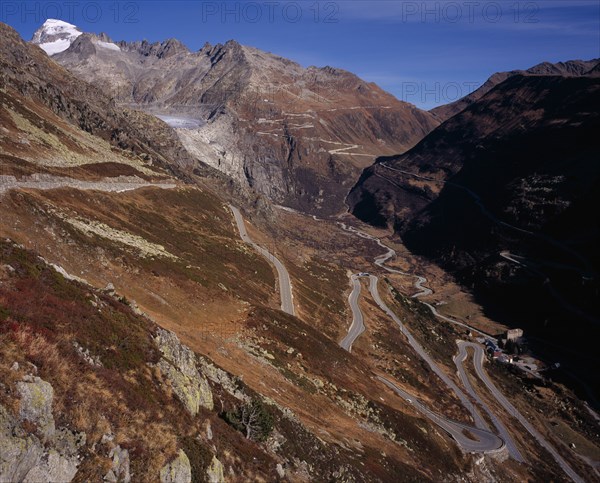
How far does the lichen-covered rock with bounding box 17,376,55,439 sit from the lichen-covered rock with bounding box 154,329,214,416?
305 inches

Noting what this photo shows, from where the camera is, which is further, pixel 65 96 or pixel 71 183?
pixel 65 96

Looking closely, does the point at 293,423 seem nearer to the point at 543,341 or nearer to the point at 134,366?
the point at 134,366

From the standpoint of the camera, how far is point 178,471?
685 inches

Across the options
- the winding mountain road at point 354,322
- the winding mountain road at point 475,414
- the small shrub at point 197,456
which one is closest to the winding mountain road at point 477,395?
the winding mountain road at point 475,414

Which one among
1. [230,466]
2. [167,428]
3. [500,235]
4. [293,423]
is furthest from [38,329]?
[500,235]

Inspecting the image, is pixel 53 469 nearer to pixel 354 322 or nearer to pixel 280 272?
pixel 280 272

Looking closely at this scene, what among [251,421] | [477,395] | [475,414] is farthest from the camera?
[477,395]

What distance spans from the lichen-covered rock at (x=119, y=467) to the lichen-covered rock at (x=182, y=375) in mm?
5932

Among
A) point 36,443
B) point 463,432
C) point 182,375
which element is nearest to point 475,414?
point 463,432

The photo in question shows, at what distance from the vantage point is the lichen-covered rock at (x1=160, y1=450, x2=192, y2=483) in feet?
55.3

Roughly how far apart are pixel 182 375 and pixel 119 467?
8431mm

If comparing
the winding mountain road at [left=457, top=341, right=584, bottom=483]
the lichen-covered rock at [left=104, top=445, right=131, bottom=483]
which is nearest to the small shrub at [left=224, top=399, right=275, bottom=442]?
the lichen-covered rock at [left=104, top=445, right=131, bottom=483]

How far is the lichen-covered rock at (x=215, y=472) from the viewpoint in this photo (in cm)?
1905

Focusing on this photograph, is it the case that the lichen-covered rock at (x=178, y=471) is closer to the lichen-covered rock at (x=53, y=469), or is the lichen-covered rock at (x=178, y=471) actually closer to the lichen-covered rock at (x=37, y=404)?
the lichen-covered rock at (x=53, y=469)
